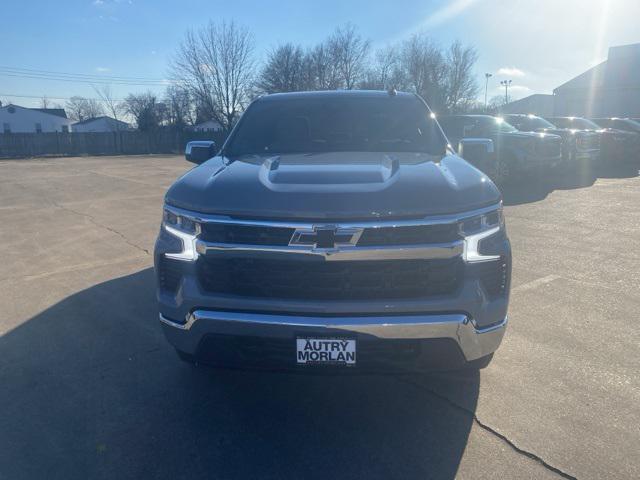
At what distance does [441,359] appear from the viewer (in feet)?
8.75

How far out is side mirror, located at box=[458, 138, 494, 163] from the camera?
4.44 meters

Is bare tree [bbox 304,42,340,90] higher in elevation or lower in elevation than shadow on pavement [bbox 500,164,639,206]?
higher

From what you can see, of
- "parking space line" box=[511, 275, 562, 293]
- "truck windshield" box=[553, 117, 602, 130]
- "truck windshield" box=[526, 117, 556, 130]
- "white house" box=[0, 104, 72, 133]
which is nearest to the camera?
"parking space line" box=[511, 275, 562, 293]

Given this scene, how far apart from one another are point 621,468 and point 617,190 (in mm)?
11832

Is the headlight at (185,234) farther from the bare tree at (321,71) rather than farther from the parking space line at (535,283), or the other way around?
the bare tree at (321,71)

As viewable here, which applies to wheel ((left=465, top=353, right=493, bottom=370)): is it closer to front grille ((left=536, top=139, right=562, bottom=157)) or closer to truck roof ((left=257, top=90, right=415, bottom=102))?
truck roof ((left=257, top=90, right=415, bottom=102))

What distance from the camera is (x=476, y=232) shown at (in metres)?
2.69

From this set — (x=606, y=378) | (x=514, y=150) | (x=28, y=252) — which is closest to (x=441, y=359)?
(x=606, y=378)

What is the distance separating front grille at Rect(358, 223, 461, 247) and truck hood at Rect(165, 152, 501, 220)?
69mm

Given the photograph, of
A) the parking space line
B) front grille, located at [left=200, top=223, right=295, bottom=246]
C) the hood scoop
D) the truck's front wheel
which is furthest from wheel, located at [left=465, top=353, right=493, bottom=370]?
the truck's front wheel

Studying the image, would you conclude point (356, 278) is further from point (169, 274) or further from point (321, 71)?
point (321, 71)

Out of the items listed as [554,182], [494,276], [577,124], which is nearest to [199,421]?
[494,276]

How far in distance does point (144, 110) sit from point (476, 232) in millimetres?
65424

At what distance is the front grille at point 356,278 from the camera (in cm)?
260
